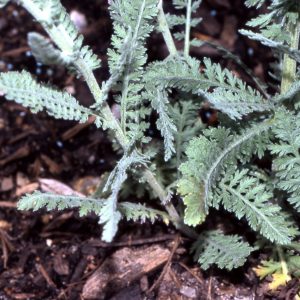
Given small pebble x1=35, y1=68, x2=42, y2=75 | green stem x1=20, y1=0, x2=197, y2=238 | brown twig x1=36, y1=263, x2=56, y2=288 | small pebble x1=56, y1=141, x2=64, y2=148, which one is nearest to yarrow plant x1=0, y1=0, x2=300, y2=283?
green stem x1=20, y1=0, x2=197, y2=238

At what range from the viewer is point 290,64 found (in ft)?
4.36

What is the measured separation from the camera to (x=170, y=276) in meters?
1.67

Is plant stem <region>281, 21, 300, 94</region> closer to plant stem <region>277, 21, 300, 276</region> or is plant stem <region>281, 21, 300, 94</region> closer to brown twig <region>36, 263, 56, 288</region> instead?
plant stem <region>277, 21, 300, 276</region>

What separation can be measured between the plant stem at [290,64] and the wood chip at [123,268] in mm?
664

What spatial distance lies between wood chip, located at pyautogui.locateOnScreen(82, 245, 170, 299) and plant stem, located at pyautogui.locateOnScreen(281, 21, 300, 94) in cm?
66

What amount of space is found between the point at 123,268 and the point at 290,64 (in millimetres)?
805

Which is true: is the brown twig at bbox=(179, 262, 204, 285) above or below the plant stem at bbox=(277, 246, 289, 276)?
below

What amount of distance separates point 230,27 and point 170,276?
1216 mm

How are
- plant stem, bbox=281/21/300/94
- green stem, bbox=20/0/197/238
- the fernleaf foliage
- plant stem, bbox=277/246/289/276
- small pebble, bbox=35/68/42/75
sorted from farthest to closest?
1. small pebble, bbox=35/68/42/75
2. plant stem, bbox=277/246/289/276
3. the fernleaf foliage
4. plant stem, bbox=281/21/300/94
5. green stem, bbox=20/0/197/238

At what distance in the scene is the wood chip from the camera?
167cm

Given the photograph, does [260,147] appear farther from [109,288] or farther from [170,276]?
[109,288]

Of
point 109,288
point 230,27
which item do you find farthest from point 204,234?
point 230,27

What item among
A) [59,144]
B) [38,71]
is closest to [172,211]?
[59,144]

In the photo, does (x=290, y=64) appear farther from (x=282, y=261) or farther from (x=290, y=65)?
(x=282, y=261)
